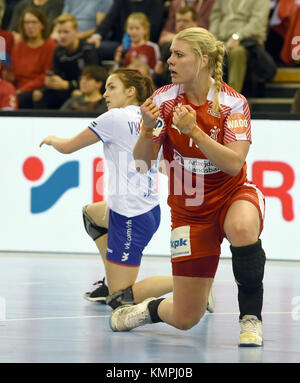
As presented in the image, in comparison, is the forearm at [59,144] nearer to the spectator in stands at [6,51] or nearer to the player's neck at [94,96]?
the player's neck at [94,96]

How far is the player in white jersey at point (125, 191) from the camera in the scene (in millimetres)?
5453

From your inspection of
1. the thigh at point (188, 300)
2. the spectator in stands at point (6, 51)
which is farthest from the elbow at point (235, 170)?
the spectator in stands at point (6, 51)

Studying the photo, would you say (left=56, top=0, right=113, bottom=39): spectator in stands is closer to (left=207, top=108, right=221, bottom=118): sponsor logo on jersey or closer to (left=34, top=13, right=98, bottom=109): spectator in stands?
(left=34, top=13, right=98, bottom=109): spectator in stands

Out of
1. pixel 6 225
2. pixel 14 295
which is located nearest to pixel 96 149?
pixel 6 225

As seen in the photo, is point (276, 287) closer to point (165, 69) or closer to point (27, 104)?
point (165, 69)

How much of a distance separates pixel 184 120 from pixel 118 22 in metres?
7.30

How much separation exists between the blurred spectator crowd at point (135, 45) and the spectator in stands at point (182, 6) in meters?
0.01

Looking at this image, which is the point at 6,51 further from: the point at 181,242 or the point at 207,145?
the point at 207,145

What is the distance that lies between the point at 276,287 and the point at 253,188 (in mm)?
2353

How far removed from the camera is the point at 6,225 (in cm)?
870

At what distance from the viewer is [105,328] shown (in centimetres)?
515

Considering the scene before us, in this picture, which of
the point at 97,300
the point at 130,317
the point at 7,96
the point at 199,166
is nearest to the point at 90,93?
the point at 7,96

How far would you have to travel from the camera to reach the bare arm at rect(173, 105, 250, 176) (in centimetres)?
420

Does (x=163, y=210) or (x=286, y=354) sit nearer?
(x=286, y=354)
